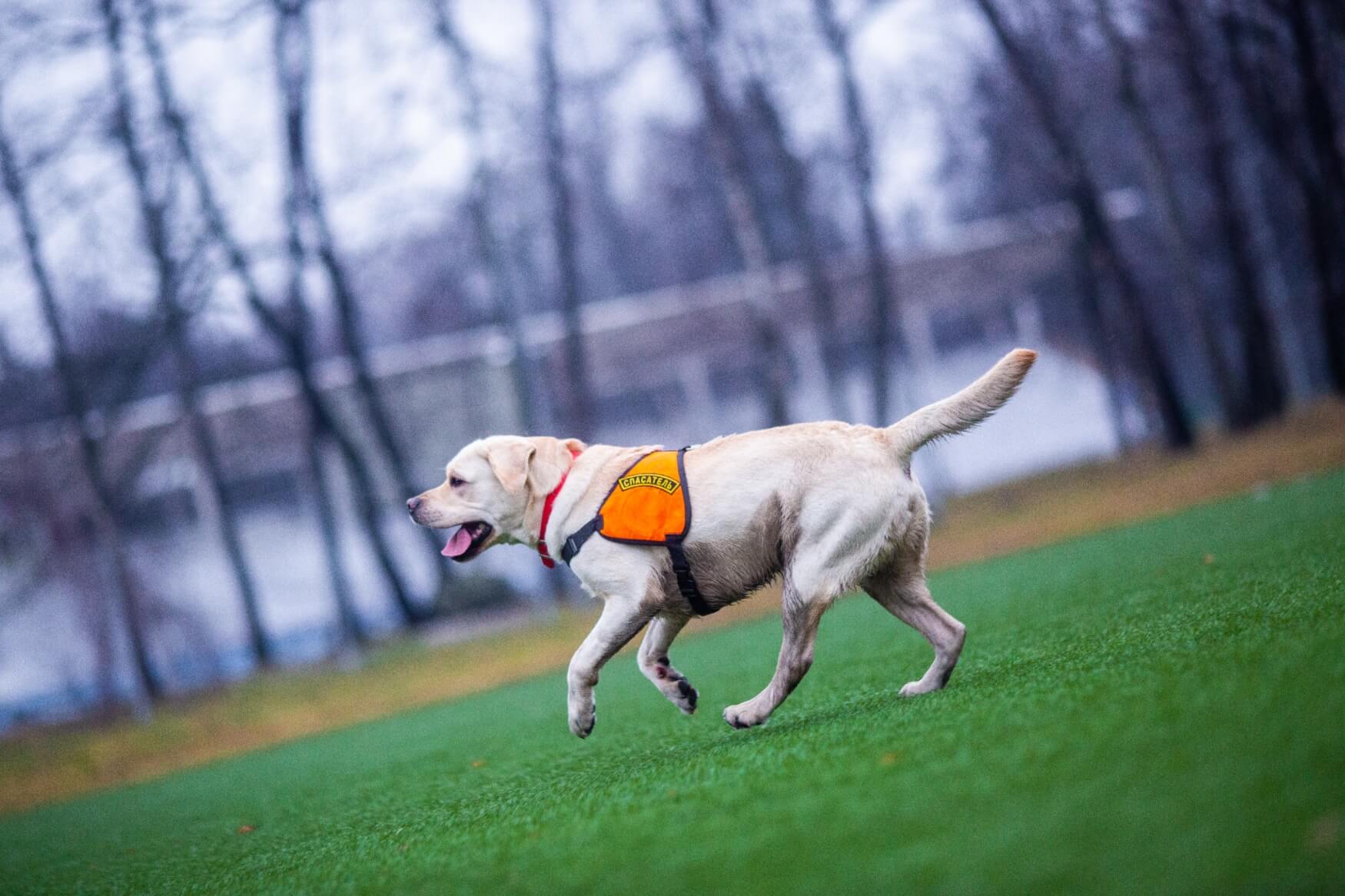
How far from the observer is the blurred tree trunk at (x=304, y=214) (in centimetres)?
2162

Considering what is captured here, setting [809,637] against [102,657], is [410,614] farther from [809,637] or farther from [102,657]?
[809,637]

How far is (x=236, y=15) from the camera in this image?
20.9 metres

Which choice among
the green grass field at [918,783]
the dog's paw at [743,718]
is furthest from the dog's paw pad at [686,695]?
the dog's paw at [743,718]

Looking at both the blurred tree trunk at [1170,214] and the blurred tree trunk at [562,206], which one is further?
the blurred tree trunk at [562,206]

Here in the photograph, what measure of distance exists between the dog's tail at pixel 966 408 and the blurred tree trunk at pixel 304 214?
58.6 feet

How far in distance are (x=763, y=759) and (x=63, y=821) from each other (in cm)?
860

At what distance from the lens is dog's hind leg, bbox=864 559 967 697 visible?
5.60 meters

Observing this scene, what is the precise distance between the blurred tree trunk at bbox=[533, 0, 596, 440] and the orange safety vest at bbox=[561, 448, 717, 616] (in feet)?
58.1

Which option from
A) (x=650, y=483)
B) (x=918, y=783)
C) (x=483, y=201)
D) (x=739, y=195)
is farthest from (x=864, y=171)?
(x=918, y=783)

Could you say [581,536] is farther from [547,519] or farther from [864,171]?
[864,171]

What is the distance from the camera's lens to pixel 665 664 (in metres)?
6.07

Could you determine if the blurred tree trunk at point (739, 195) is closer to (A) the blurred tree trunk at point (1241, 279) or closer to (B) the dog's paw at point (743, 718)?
(A) the blurred tree trunk at point (1241, 279)

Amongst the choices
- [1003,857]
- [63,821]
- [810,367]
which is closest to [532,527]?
[1003,857]

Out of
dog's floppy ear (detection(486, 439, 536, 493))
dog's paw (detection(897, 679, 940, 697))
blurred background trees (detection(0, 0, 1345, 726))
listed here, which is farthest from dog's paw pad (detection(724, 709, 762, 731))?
blurred background trees (detection(0, 0, 1345, 726))
